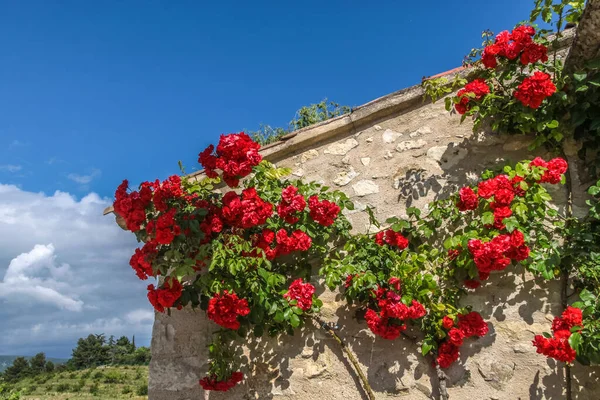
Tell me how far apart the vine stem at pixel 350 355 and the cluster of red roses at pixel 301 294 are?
0.82 ft

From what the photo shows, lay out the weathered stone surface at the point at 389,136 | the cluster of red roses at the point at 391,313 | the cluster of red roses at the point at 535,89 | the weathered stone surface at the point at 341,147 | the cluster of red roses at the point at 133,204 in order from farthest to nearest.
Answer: the weathered stone surface at the point at 341,147 < the weathered stone surface at the point at 389,136 < the cluster of red roses at the point at 133,204 < the cluster of red roses at the point at 535,89 < the cluster of red roses at the point at 391,313

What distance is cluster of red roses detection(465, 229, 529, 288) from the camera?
3.13 m

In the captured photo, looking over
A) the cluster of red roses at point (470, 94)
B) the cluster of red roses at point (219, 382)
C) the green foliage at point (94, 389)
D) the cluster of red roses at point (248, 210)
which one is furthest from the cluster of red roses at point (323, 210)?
the green foliage at point (94, 389)

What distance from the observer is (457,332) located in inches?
128

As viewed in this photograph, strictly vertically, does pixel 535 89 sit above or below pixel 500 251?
above

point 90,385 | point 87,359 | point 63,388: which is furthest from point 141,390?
point 87,359

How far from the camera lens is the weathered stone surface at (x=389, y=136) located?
4.05 m

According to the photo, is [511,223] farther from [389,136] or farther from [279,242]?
[279,242]

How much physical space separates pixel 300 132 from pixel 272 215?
902 millimetres

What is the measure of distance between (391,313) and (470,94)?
1789mm

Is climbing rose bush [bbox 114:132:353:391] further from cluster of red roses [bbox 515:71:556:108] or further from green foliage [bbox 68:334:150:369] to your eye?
green foliage [bbox 68:334:150:369]

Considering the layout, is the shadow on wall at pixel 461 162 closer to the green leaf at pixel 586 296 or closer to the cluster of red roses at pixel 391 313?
the cluster of red roses at pixel 391 313

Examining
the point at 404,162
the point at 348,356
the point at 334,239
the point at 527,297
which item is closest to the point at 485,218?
the point at 527,297

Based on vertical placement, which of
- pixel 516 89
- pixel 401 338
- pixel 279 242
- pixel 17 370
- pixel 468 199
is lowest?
pixel 17 370
